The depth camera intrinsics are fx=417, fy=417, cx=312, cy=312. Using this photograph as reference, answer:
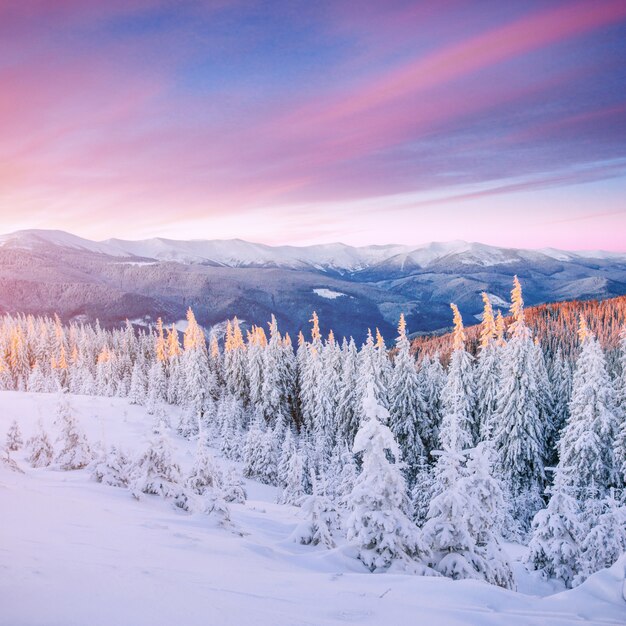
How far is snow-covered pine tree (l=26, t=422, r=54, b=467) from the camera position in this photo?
1670 centimetres

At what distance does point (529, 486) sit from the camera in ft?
98.1

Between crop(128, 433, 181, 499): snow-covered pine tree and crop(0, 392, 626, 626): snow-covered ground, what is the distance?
1.58 metres

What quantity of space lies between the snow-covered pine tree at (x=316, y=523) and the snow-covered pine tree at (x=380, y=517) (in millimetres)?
1382

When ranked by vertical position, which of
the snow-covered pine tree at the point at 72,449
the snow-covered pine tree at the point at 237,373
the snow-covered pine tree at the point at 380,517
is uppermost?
the snow-covered pine tree at the point at 380,517

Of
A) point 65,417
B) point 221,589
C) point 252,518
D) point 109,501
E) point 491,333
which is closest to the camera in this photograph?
point 221,589

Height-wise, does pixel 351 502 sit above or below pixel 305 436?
above

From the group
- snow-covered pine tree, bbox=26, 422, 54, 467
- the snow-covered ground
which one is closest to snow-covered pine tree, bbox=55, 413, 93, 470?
snow-covered pine tree, bbox=26, 422, 54, 467

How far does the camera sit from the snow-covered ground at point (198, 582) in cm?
486

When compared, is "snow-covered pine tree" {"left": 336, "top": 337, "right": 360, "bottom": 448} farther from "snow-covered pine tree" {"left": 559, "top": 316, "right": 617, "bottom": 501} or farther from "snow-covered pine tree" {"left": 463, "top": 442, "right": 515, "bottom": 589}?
"snow-covered pine tree" {"left": 463, "top": 442, "right": 515, "bottom": 589}

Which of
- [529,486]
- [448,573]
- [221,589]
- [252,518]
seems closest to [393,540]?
[448,573]

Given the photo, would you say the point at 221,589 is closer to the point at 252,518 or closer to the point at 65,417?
the point at 252,518

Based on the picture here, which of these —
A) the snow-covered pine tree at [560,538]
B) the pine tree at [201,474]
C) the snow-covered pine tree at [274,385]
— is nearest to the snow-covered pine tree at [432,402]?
A: the snow-covered pine tree at [274,385]

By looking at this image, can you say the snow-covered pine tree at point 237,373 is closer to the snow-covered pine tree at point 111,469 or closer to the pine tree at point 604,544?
the snow-covered pine tree at point 111,469

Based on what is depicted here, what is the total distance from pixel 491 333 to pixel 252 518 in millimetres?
26102
